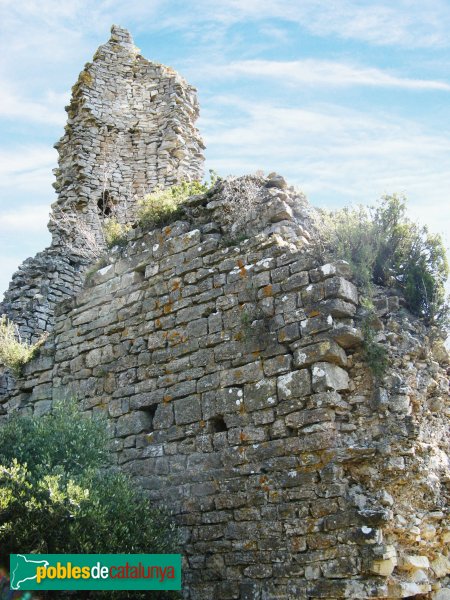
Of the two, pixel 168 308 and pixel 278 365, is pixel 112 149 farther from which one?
pixel 278 365

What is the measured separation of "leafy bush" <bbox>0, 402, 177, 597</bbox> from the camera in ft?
19.5

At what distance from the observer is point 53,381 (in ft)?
29.4

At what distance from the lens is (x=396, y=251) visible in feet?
24.0

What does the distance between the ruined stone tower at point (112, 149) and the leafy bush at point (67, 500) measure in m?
6.46

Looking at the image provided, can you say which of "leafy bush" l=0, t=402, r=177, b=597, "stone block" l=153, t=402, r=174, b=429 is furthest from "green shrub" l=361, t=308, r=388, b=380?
"leafy bush" l=0, t=402, r=177, b=597

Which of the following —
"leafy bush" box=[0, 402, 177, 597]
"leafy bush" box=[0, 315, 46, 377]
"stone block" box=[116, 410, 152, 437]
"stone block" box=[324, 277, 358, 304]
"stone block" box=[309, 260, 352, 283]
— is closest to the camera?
"leafy bush" box=[0, 402, 177, 597]

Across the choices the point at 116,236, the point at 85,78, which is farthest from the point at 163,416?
the point at 85,78

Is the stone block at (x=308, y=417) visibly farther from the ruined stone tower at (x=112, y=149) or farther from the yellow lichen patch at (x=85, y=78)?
the yellow lichen patch at (x=85, y=78)

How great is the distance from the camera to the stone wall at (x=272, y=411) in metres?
5.84

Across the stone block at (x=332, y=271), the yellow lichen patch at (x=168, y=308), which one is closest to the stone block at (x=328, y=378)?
the stone block at (x=332, y=271)

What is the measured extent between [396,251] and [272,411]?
2291 millimetres

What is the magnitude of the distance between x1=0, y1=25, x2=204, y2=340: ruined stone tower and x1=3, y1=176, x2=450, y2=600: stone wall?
5.61m

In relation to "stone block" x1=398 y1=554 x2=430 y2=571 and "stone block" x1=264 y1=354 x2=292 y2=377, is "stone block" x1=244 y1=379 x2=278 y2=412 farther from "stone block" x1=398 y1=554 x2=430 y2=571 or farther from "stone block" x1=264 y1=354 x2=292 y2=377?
"stone block" x1=398 y1=554 x2=430 y2=571

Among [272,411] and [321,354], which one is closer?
[321,354]
